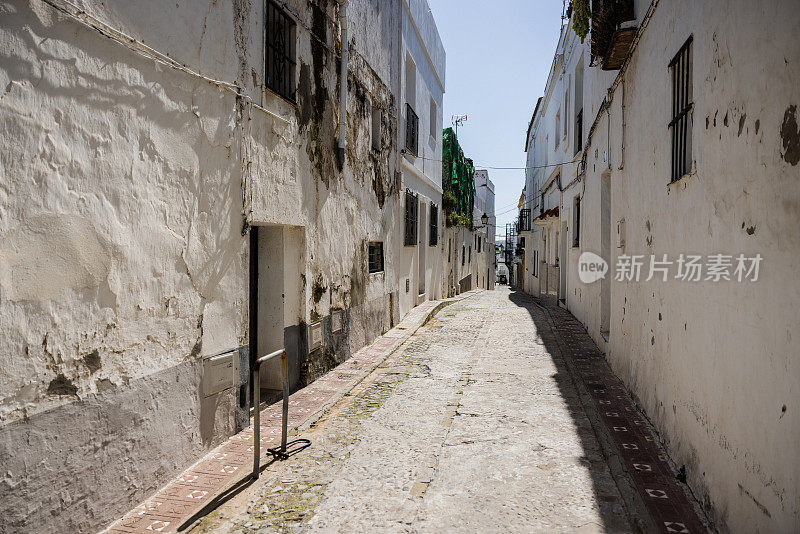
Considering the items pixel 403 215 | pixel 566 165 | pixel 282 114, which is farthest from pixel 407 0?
pixel 282 114

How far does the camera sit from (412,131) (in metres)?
13.1

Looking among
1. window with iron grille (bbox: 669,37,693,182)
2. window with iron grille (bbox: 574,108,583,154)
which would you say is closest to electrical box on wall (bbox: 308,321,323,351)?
window with iron grille (bbox: 669,37,693,182)

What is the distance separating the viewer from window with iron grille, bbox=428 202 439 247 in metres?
16.2

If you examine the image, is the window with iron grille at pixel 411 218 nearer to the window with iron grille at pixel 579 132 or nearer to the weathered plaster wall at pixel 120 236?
the window with iron grille at pixel 579 132

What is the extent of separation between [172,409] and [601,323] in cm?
720

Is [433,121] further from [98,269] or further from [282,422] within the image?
[98,269]

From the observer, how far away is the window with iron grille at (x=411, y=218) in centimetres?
1290

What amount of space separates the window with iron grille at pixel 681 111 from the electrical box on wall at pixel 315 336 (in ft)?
14.8

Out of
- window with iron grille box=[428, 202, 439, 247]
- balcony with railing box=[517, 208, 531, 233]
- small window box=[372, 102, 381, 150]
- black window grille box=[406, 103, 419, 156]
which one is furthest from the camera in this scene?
balcony with railing box=[517, 208, 531, 233]

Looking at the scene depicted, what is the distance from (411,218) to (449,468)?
9.24 metres

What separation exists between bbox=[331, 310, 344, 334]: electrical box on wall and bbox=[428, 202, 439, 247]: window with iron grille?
25.8 feet

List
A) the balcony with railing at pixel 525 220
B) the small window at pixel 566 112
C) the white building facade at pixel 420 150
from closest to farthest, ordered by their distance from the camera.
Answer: the white building facade at pixel 420 150
the small window at pixel 566 112
the balcony with railing at pixel 525 220

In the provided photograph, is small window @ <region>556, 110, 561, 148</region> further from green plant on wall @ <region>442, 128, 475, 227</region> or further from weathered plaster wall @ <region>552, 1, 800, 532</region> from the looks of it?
weathered plaster wall @ <region>552, 1, 800, 532</region>

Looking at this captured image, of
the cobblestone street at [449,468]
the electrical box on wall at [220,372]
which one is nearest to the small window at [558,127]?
the cobblestone street at [449,468]
